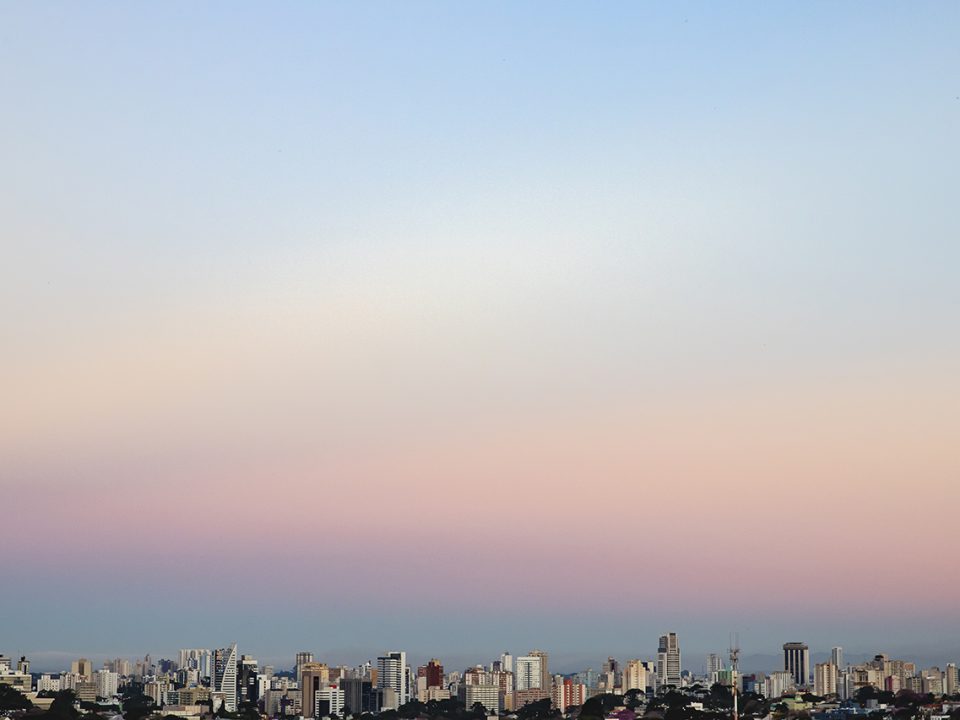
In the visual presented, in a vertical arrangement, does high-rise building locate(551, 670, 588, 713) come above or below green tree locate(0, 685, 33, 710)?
below

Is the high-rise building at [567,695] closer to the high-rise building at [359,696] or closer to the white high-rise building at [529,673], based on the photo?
the white high-rise building at [529,673]

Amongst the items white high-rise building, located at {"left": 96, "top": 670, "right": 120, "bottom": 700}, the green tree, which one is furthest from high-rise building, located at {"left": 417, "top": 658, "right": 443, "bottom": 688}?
the green tree

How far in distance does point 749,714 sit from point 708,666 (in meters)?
55.3

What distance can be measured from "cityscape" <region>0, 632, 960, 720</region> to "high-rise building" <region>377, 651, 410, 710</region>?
2.2 inches

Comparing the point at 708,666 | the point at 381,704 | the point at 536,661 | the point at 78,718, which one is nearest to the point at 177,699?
the point at 381,704

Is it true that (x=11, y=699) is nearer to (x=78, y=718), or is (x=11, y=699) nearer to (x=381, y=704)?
(x=78, y=718)

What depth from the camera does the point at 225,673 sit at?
292 feet

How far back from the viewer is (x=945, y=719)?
54.2 meters

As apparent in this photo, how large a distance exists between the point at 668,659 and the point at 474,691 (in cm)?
2818

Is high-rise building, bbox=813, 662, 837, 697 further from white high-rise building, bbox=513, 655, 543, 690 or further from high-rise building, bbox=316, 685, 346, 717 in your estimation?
high-rise building, bbox=316, 685, 346, 717

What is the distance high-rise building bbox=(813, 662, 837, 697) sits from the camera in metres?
90.9

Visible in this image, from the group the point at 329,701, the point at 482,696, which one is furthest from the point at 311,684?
the point at 482,696

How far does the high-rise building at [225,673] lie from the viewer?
279ft

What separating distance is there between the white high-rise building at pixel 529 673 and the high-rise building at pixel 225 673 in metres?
16.9
